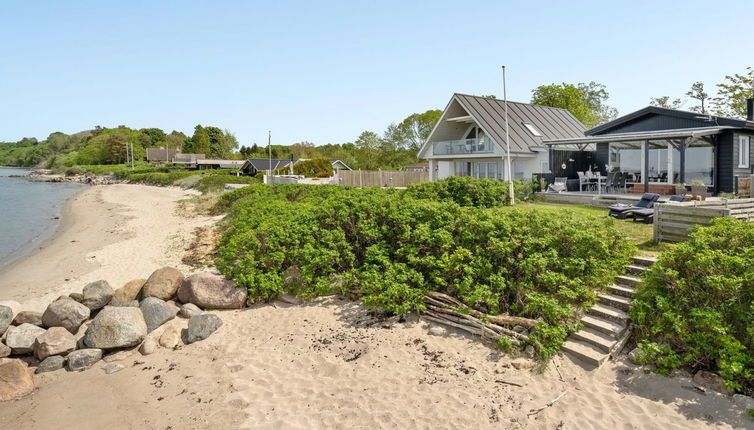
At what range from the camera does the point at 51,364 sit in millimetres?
8656

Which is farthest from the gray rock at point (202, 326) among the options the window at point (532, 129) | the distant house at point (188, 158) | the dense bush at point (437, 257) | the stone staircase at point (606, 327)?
the distant house at point (188, 158)

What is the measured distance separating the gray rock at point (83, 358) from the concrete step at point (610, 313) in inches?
363

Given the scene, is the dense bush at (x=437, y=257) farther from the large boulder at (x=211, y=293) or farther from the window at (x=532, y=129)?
the window at (x=532, y=129)

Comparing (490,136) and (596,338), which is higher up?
(490,136)

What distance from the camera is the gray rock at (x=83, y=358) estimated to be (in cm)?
861

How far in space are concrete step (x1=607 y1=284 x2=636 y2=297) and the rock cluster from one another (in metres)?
7.77

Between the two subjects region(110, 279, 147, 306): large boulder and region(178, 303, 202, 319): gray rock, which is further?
region(110, 279, 147, 306): large boulder

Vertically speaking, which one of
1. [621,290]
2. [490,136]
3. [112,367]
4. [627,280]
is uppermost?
[490,136]

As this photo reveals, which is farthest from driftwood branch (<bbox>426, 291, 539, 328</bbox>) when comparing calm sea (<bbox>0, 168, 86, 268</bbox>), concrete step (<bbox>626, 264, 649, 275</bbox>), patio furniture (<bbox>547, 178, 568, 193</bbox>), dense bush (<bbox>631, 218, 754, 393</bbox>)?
calm sea (<bbox>0, 168, 86, 268</bbox>)

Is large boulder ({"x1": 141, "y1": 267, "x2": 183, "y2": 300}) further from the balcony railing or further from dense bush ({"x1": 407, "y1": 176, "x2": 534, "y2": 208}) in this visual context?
the balcony railing

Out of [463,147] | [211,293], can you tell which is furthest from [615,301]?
[463,147]

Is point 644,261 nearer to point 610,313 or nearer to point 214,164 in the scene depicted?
point 610,313

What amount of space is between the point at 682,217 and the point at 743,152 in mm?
13260

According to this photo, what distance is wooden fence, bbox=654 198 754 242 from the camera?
9.89 metres
